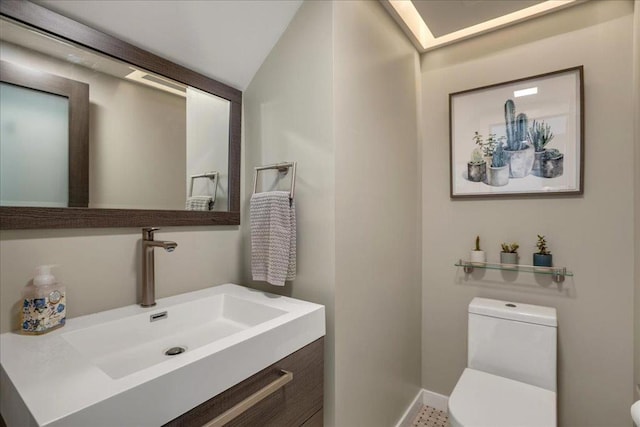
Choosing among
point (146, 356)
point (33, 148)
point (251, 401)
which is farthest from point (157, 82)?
point (251, 401)

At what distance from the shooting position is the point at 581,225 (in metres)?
1.59

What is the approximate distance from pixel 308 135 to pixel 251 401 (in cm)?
95

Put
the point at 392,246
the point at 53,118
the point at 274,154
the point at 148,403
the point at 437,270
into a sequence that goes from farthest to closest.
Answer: the point at 437,270 → the point at 392,246 → the point at 274,154 → the point at 53,118 → the point at 148,403

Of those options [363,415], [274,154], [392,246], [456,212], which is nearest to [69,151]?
[274,154]

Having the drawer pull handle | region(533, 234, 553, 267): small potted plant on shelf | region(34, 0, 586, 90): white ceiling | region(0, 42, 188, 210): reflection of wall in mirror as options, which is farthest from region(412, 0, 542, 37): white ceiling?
the drawer pull handle

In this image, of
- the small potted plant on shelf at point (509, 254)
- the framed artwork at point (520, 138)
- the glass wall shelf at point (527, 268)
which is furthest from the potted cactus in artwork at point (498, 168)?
the glass wall shelf at point (527, 268)

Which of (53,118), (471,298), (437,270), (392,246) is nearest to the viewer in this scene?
(53,118)

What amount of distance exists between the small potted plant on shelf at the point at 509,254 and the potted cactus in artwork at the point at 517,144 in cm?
40

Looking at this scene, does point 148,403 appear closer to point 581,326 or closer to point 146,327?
point 146,327

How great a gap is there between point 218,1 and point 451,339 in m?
2.15

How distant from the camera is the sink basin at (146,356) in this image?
0.58 m

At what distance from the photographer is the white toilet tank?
4.86 ft

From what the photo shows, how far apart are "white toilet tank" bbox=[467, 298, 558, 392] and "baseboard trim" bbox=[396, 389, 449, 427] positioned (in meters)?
0.50

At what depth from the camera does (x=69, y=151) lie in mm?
969
